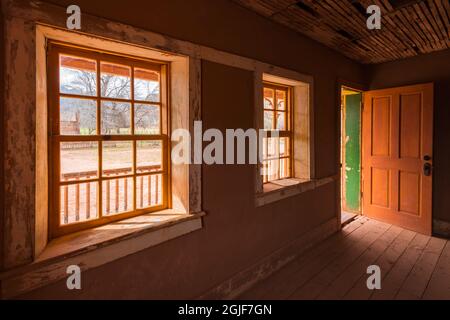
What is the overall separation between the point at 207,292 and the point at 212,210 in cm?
69

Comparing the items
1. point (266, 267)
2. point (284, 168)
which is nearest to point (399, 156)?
point (284, 168)

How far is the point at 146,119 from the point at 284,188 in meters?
1.74

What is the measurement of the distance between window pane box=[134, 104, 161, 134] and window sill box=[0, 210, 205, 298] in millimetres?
661

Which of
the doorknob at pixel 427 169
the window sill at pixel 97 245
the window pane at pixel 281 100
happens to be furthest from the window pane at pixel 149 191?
the doorknob at pixel 427 169

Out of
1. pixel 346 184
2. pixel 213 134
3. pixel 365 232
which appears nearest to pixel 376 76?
pixel 346 184

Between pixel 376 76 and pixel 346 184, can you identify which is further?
pixel 346 184

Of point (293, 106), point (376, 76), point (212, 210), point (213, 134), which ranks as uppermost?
point (376, 76)

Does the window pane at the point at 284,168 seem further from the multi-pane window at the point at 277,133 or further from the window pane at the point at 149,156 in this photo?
the window pane at the point at 149,156

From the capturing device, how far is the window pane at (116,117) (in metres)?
1.78

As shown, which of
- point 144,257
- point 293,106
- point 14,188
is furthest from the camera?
point 293,106

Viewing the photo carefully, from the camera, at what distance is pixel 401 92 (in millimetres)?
4000

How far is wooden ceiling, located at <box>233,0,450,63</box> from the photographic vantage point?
2.47m

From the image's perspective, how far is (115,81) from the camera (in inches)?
71.7

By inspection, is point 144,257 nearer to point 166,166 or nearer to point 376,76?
point 166,166
